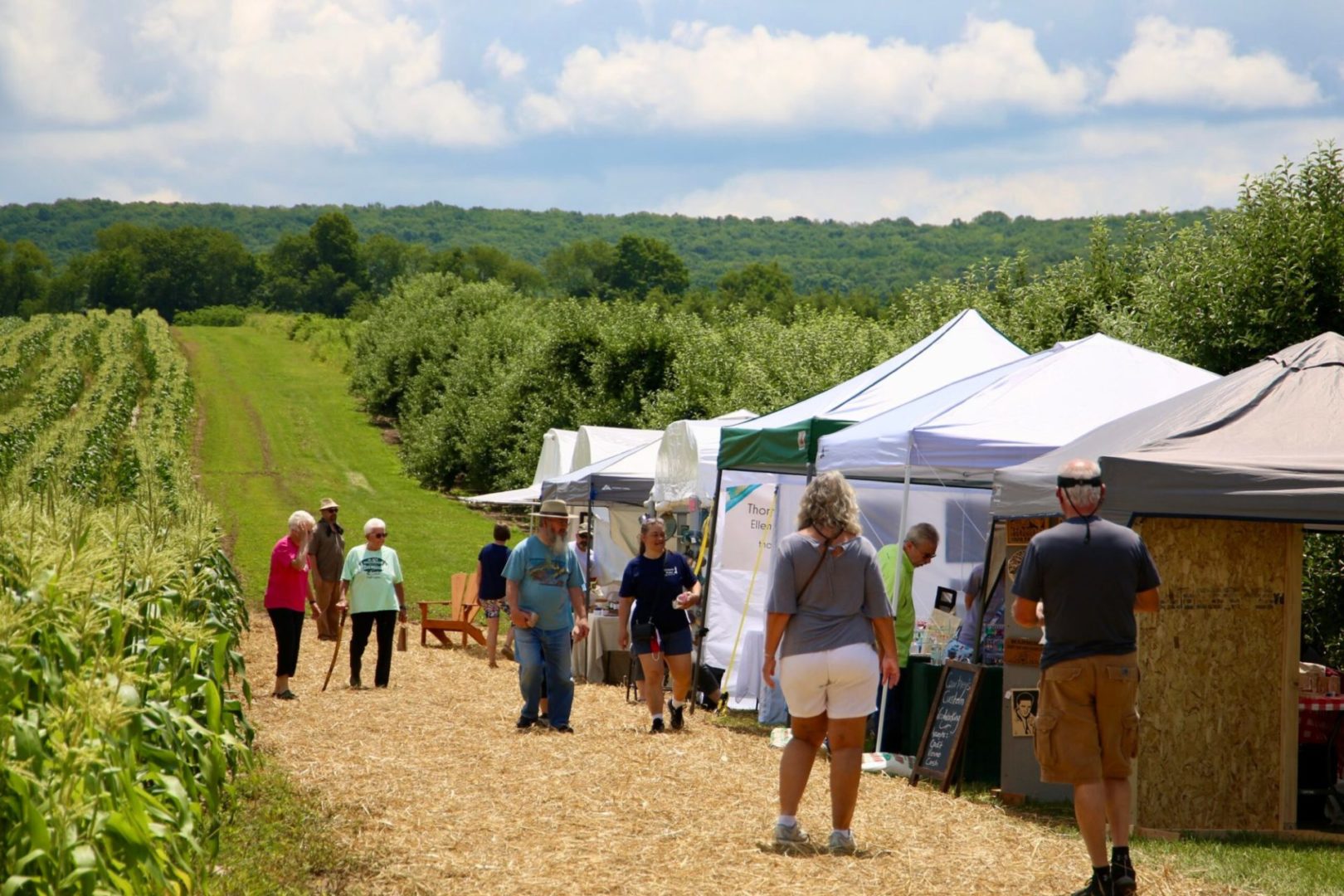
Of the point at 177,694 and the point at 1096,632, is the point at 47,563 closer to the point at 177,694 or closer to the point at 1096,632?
the point at 177,694

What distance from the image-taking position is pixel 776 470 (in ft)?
38.9

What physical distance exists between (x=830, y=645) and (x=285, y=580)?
769 centimetres

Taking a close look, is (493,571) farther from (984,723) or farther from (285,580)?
(984,723)

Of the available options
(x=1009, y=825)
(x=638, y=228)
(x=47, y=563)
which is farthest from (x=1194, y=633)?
(x=638, y=228)

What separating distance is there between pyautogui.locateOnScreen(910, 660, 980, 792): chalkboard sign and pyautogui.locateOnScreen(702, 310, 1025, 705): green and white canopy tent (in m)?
2.59

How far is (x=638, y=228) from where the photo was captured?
165375 millimetres

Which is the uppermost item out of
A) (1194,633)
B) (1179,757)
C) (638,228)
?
(638,228)

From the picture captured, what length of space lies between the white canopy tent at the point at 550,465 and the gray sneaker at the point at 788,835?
1723cm

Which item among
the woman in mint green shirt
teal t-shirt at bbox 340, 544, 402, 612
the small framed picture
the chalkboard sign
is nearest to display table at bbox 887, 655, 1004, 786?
the chalkboard sign

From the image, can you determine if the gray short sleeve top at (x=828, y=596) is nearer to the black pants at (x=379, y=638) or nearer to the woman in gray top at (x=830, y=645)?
the woman in gray top at (x=830, y=645)

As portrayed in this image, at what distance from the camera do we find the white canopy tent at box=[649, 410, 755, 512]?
14.6 meters

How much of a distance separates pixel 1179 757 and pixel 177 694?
209 inches

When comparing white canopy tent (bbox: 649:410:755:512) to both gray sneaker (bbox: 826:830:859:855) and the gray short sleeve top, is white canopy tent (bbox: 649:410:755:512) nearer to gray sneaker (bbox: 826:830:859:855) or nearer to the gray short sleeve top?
the gray short sleeve top

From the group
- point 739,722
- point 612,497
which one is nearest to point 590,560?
point 612,497
